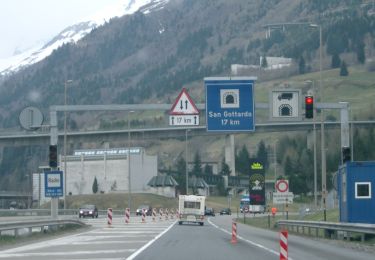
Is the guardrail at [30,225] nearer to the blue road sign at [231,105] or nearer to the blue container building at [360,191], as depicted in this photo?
the blue road sign at [231,105]

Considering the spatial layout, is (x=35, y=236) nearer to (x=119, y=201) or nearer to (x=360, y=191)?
(x=360, y=191)

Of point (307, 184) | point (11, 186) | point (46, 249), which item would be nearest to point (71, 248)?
point (46, 249)

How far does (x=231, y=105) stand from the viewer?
4088cm

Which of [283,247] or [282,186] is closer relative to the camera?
[283,247]

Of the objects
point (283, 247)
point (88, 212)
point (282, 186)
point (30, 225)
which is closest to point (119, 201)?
point (88, 212)

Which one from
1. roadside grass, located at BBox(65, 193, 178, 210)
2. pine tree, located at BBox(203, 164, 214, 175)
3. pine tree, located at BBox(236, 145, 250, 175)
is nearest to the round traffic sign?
roadside grass, located at BBox(65, 193, 178, 210)

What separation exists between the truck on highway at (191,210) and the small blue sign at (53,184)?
22624mm

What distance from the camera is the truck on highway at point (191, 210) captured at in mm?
66062

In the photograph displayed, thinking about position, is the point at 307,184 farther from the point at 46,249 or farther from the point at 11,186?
the point at 11,186

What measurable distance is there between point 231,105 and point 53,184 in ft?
32.1

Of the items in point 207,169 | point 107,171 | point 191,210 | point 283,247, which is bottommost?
point 191,210

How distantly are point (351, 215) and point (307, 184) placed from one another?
65.7m

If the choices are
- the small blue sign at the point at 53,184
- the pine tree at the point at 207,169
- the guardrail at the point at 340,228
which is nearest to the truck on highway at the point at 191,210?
the guardrail at the point at 340,228

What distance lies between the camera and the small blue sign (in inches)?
1738
